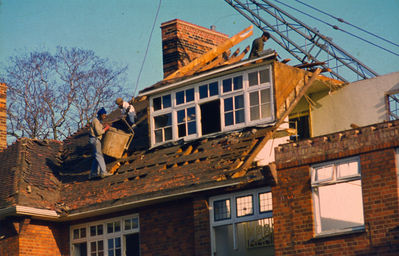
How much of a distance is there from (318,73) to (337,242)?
7725mm

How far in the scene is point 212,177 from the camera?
22.0 metres

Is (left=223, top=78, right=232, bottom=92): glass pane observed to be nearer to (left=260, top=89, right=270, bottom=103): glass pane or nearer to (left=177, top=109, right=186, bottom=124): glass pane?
(left=260, top=89, right=270, bottom=103): glass pane

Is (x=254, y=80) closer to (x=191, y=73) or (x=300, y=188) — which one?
(x=191, y=73)

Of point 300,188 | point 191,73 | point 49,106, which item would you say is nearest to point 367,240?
point 300,188

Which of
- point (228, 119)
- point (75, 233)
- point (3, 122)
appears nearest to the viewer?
point (228, 119)

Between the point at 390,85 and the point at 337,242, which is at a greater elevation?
the point at 390,85

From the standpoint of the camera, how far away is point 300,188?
19594 mm

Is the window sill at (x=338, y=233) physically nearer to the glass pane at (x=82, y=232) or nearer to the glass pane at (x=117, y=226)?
the glass pane at (x=117, y=226)

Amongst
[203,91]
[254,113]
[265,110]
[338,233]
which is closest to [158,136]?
[203,91]

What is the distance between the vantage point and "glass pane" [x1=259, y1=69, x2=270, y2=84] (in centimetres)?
2439

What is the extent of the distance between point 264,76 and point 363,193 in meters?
6.83

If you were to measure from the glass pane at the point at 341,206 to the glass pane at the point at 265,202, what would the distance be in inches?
50.6

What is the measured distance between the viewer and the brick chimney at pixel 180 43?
30.2 metres

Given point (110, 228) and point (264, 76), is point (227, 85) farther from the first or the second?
point (110, 228)
